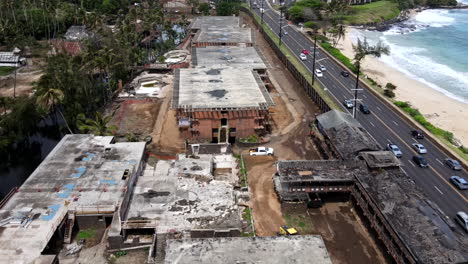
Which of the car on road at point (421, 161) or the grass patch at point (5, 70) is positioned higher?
the grass patch at point (5, 70)

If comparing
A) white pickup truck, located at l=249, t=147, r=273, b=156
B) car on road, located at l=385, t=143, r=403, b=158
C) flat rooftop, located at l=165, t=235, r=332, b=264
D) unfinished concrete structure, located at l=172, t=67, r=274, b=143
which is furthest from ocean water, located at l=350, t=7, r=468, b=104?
flat rooftop, located at l=165, t=235, r=332, b=264

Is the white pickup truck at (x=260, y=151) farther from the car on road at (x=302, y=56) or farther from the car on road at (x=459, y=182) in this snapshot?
the car on road at (x=302, y=56)

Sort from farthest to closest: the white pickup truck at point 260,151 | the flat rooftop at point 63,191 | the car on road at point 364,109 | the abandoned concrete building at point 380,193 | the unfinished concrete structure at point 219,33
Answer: the unfinished concrete structure at point 219,33 → the car on road at point 364,109 → the white pickup truck at point 260,151 → the flat rooftop at point 63,191 → the abandoned concrete building at point 380,193

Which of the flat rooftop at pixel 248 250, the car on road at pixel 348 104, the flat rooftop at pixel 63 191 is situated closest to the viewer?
the flat rooftop at pixel 248 250

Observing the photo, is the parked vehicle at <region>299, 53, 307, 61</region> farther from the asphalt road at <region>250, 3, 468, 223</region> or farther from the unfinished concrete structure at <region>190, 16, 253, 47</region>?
the unfinished concrete structure at <region>190, 16, 253, 47</region>

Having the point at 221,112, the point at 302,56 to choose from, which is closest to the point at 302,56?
the point at 302,56

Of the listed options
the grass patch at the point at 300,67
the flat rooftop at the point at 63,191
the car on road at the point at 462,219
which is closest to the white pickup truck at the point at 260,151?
the flat rooftop at the point at 63,191
